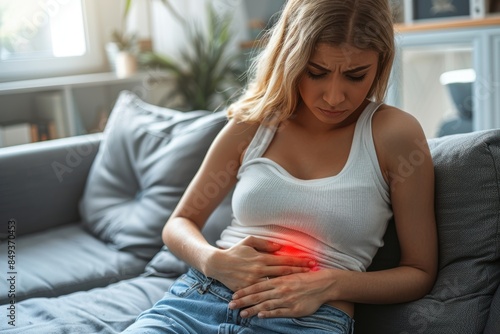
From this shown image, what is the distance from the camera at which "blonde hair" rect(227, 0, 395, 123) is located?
1234 millimetres

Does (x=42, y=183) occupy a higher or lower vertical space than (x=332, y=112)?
lower

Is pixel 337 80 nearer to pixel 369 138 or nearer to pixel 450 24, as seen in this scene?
pixel 369 138

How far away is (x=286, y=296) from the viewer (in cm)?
117

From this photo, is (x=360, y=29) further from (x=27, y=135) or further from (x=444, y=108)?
(x=27, y=135)

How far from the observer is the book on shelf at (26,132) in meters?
3.06

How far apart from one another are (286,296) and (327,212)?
0.61ft

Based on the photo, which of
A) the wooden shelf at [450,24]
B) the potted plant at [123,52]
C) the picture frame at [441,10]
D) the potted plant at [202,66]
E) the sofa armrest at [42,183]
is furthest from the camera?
the potted plant at [202,66]

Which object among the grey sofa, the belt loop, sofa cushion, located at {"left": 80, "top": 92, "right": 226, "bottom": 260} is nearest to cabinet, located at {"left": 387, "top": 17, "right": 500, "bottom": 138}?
sofa cushion, located at {"left": 80, "top": 92, "right": 226, "bottom": 260}

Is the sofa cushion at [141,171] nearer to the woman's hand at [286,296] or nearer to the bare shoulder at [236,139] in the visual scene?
the bare shoulder at [236,139]

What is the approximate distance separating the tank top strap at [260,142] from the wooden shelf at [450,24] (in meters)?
1.69

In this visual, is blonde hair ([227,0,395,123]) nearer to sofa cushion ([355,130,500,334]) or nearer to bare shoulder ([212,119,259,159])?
bare shoulder ([212,119,259,159])

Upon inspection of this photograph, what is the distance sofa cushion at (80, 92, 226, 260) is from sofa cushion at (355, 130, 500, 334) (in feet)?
2.66

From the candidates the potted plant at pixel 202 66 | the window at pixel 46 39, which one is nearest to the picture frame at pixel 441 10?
the potted plant at pixel 202 66

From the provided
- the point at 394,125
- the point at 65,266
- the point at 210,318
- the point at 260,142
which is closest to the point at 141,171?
the point at 65,266
